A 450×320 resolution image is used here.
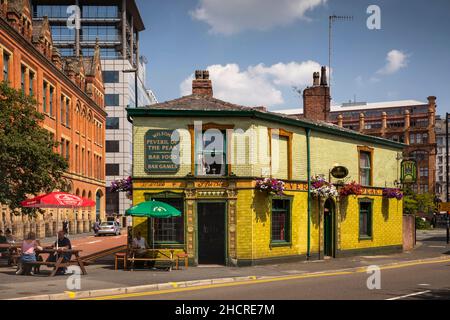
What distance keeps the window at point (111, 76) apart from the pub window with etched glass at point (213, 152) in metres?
73.5

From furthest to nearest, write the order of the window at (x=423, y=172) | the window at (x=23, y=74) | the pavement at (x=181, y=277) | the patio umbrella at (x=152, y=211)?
the window at (x=423, y=172) < the window at (x=23, y=74) < the patio umbrella at (x=152, y=211) < the pavement at (x=181, y=277)

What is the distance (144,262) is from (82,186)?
45905 mm

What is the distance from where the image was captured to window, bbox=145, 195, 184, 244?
23.1m

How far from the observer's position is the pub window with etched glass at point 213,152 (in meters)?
23.4

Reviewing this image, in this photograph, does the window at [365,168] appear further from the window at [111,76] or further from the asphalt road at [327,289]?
the window at [111,76]

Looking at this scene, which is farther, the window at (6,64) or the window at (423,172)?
the window at (423,172)

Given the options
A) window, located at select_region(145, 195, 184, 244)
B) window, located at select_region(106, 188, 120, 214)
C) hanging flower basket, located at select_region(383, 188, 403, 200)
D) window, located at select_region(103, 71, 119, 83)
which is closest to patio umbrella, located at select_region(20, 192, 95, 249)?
window, located at select_region(145, 195, 184, 244)

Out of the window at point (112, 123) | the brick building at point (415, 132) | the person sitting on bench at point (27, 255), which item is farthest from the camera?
the brick building at point (415, 132)

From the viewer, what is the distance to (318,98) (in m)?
35.3

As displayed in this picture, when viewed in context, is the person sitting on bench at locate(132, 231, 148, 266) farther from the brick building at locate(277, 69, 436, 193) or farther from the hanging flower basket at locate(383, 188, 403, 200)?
the brick building at locate(277, 69, 436, 193)

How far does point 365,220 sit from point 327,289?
14.4m

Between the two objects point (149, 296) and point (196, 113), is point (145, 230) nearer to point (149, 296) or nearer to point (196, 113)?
point (196, 113)

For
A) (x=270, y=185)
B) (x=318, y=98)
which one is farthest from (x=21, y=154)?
(x=318, y=98)

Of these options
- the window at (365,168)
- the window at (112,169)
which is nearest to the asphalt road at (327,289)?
the window at (365,168)
